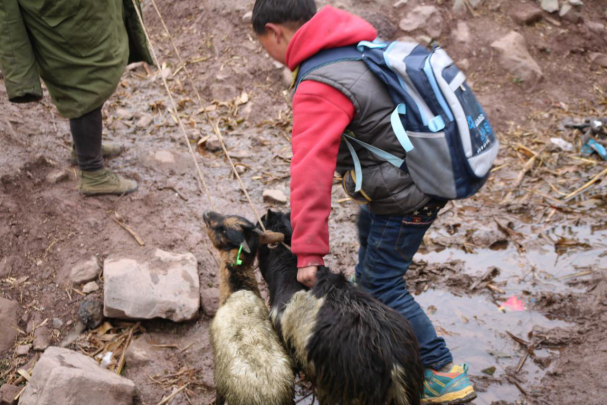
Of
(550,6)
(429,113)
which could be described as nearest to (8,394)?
(429,113)

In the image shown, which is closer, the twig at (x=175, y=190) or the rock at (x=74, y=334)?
the rock at (x=74, y=334)

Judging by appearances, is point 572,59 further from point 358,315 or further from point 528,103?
point 358,315

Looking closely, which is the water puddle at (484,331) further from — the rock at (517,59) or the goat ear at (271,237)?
the rock at (517,59)

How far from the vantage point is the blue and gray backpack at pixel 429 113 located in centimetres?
258

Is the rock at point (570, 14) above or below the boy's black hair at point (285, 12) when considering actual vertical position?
below

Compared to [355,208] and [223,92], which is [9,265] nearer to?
[355,208]

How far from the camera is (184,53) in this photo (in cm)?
755

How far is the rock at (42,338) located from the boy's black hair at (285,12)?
261cm

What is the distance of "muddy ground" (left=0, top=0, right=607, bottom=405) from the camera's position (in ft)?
12.1

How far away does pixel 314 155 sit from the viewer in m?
2.51

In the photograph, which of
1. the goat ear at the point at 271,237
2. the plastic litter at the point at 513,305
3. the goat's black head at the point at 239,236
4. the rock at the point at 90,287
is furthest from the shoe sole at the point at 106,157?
the plastic litter at the point at 513,305

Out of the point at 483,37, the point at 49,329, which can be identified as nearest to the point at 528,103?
the point at 483,37

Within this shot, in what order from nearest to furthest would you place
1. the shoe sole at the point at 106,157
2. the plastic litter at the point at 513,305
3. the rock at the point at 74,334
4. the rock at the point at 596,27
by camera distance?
Answer: the rock at the point at 74,334 < the plastic litter at the point at 513,305 < the shoe sole at the point at 106,157 < the rock at the point at 596,27

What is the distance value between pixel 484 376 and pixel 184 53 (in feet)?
19.9
